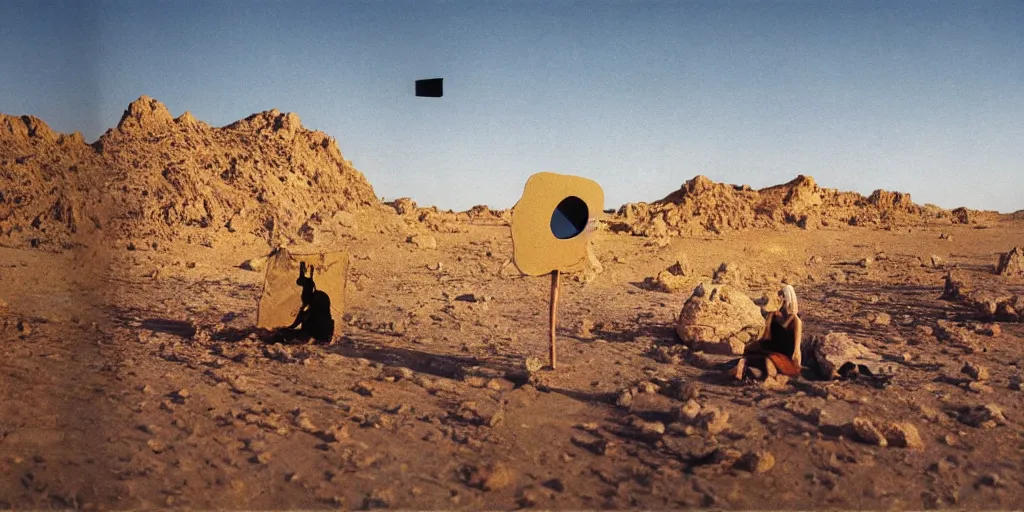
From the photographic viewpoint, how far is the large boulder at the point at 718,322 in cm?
680

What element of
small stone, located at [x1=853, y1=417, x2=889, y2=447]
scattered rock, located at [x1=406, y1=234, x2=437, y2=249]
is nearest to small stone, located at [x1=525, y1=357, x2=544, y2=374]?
small stone, located at [x1=853, y1=417, x2=889, y2=447]

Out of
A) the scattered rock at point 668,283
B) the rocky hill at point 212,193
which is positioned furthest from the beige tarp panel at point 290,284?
the rocky hill at point 212,193

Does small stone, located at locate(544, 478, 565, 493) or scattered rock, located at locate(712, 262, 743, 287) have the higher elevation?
scattered rock, located at locate(712, 262, 743, 287)

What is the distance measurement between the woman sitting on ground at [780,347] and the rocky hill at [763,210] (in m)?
10.2

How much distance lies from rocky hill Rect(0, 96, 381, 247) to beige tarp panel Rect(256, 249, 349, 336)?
23.4 ft

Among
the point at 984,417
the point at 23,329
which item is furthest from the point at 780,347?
the point at 23,329

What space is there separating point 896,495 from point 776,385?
188 centimetres

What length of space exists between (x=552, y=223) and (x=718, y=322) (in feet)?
7.80

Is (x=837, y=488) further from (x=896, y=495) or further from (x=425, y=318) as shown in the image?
(x=425, y=318)

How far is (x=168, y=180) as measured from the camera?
14094 millimetres

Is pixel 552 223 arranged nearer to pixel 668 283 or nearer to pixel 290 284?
pixel 290 284

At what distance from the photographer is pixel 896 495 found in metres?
3.53

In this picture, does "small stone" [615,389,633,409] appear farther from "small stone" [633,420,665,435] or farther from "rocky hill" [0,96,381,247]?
"rocky hill" [0,96,381,247]

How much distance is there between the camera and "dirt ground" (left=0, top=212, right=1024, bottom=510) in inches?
140
